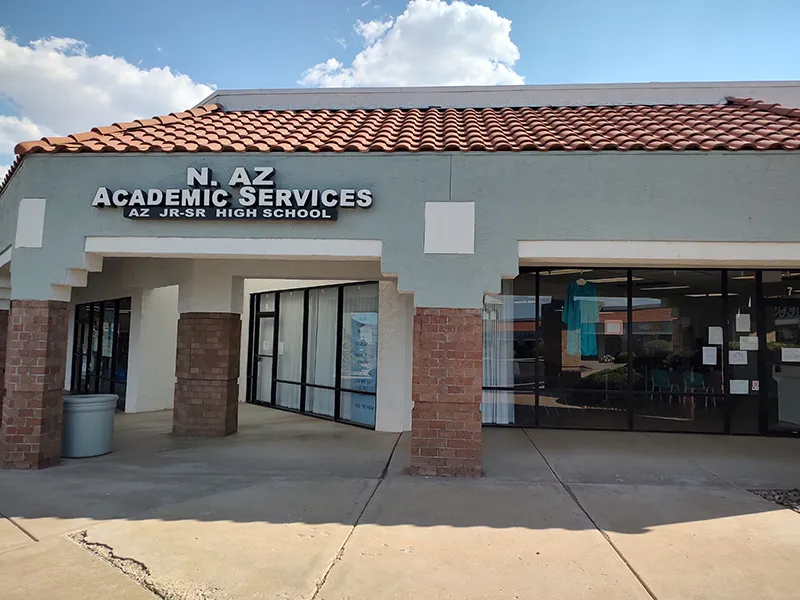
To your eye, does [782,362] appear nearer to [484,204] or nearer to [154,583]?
[484,204]

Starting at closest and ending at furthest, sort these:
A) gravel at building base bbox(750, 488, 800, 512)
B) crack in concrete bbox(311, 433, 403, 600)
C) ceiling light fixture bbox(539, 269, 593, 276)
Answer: crack in concrete bbox(311, 433, 403, 600), gravel at building base bbox(750, 488, 800, 512), ceiling light fixture bbox(539, 269, 593, 276)

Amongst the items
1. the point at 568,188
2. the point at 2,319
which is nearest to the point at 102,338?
the point at 2,319

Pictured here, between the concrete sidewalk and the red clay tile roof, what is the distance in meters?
4.23

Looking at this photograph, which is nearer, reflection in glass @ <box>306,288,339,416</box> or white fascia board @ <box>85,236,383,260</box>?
white fascia board @ <box>85,236,383,260</box>

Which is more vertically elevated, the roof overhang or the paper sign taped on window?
the roof overhang

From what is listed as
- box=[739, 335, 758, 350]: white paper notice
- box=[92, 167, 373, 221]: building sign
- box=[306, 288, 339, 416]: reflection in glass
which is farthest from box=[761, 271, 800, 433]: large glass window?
box=[306, 288, 339, 416]: reflection in glass

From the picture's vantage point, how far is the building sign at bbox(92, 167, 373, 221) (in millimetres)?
7055

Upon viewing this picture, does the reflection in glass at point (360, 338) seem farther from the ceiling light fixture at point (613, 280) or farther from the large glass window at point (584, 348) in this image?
the ceiling light fixture at point (613, 280)

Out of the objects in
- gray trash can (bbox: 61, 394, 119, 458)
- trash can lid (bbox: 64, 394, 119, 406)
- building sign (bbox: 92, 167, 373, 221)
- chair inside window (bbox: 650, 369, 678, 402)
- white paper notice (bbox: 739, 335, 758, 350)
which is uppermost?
building sign (bbox: 92, 167, 373, 221)

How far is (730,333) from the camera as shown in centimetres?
999

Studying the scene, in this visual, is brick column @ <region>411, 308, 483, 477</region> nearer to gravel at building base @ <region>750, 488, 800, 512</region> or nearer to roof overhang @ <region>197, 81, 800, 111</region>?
gravel at building base @ <region>750, 488, 800, 512</region>

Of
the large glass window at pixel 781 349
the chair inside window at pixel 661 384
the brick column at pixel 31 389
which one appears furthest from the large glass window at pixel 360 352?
the large glass window at pixel 781 349

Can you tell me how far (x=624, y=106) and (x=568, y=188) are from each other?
452cm

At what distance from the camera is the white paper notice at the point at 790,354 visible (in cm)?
976
